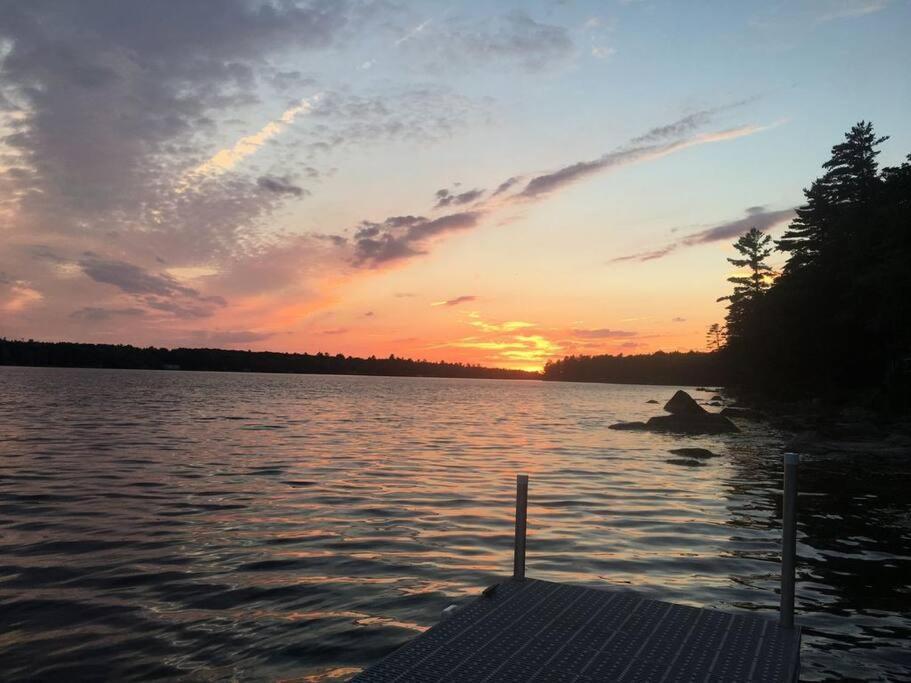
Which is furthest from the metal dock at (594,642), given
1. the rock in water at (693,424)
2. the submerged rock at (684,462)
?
the rock in water at (693,424)

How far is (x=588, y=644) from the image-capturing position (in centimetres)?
584

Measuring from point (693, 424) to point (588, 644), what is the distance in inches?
1508

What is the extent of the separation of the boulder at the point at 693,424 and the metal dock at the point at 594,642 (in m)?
35.3

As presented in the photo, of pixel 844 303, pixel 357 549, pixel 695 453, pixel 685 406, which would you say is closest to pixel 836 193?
pixel 844 303

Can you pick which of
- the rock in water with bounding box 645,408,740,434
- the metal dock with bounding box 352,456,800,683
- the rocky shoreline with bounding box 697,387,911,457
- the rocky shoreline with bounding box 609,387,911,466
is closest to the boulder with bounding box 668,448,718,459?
the rocky shoreline with bounding box 609,387,911,466

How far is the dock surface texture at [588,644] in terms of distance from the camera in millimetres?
5176

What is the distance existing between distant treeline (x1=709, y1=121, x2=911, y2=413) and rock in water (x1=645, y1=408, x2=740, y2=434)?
11.3 m

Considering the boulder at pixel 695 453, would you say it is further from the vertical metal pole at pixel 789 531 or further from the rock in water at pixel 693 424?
the vertical metal pole at pixel 789 531

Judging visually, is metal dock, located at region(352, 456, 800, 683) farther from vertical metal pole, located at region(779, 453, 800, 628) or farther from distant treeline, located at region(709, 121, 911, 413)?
distant treeline, located at region(709, 121, 911, 413)

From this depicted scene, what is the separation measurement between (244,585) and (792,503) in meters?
7.06

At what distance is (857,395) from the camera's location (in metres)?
53.8

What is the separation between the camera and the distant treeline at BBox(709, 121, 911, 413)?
41219 mm

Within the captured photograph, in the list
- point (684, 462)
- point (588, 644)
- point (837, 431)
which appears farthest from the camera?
point (837, 431)

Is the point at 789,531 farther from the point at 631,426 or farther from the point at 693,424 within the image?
the point at 693,424
